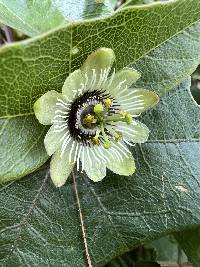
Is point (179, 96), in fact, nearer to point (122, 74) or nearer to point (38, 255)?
point (122, 74)

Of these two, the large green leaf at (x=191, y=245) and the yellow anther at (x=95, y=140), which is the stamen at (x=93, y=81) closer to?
the yellow anther at (x=95, y=140)

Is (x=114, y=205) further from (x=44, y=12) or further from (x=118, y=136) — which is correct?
(x=44, y=12)

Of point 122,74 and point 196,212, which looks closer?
point 122,74

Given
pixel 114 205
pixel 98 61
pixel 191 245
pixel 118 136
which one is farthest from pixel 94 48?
pixel 191 245

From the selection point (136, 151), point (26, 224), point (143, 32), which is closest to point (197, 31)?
point (143, 32)

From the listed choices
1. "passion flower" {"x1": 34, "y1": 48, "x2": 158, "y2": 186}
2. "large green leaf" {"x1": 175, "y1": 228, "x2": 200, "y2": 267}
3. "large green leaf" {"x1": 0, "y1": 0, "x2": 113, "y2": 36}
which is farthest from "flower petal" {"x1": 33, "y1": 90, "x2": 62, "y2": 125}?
"large green leaf" {"x1": 175, "y1": 228, "x2": 200, "y2": 267}

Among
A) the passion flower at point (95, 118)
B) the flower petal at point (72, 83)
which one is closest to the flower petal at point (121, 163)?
the passion flower at point (95, 118)
